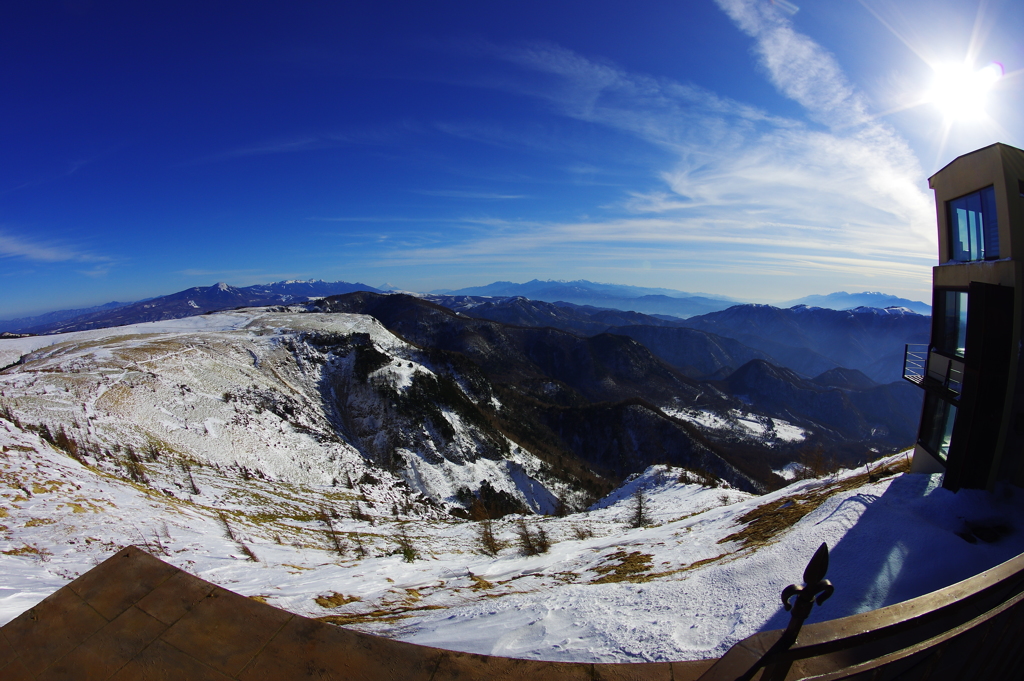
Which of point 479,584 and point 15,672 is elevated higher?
point 15,672

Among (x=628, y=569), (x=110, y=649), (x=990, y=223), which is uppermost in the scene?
(x=990, y=223)

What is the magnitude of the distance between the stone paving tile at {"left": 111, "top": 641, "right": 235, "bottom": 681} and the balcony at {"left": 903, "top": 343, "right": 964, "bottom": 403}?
13.1 m

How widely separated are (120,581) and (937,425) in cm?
1530

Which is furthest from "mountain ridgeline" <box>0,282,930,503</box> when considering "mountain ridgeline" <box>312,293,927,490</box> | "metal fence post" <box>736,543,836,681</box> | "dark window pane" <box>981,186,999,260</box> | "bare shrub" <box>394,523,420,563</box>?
"metal fence post" <box>736,543,836,681</box>

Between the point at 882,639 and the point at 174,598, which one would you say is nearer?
the point at 882,639

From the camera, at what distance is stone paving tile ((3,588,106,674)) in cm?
254

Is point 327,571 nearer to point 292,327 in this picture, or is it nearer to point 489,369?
point 292,327

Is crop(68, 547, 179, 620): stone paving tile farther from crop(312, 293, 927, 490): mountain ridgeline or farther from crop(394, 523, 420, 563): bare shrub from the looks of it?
crop(312, 293, 927, 490): mountain ridgeline

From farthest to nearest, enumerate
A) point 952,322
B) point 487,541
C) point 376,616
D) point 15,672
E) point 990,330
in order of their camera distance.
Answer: point 487,541 < point 952,322 < point 990,330 < point 376,616 < point 15,672

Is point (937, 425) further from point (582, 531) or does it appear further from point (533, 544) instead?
point (533, 544)

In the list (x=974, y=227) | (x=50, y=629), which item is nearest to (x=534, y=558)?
(x=50, y=629)

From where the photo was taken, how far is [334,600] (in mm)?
7371

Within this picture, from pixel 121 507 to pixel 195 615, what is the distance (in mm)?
12920

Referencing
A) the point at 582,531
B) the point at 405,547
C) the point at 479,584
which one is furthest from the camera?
the point at 582,531
